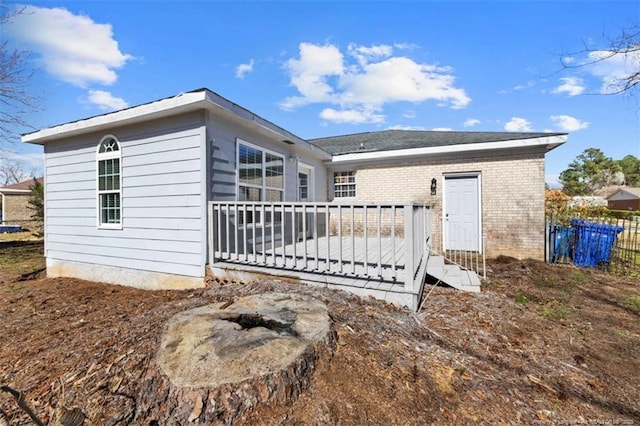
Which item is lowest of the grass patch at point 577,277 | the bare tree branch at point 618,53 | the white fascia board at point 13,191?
the grass patch at point 577,277

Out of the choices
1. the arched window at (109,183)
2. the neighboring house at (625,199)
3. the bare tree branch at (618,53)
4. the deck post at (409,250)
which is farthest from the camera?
the neighboring house at (625,199)

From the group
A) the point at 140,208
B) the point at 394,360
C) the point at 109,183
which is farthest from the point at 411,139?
the point at 394,360

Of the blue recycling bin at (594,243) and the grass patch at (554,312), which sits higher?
the blue recycling bin at (594,243)

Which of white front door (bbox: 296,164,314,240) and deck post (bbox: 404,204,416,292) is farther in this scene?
white front door (bbox: 296,164,314,240)

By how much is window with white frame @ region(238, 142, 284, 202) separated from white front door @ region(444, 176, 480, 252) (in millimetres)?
5077

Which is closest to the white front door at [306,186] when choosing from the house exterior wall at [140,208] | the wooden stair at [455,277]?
the wooden stair at [455,277]

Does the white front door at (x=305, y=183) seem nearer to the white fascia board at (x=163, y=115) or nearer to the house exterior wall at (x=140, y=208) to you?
the white fascia board at (x=163, y=115)

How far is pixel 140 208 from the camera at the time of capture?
5652 millimetres

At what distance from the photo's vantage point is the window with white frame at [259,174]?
19.5 feet

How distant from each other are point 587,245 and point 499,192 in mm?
2387

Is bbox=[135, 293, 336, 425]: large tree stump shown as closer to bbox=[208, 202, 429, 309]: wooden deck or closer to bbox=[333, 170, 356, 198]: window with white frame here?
bbox=[208, 202, 429, 309]: wooden deck

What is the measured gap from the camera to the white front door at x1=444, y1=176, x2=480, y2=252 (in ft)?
28.1

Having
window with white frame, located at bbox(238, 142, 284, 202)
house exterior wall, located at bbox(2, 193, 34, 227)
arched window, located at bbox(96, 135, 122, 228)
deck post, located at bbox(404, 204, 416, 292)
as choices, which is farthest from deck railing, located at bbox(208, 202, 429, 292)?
house exterior wall, located at bbox(2, 193, 34, 227)

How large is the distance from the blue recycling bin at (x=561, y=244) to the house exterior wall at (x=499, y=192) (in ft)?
1.11
